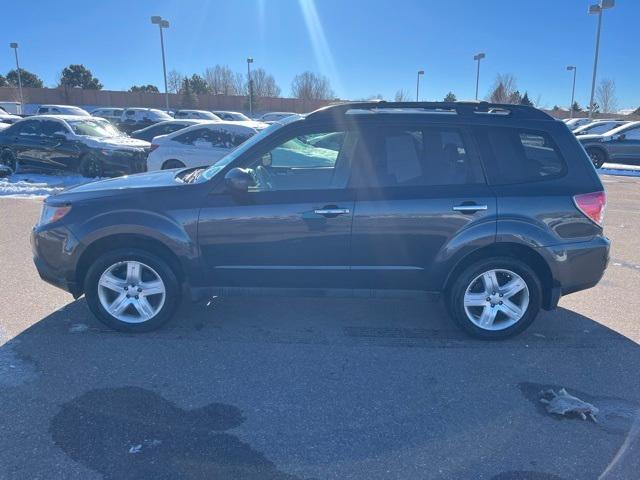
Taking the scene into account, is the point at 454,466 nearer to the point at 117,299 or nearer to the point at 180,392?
the point at 180,392

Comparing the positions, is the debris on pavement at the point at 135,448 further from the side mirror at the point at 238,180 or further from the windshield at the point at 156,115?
the windshield at the point at 156,115

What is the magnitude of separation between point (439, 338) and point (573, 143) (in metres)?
1.91

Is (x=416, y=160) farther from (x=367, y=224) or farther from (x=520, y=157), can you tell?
(x=520, y=157)

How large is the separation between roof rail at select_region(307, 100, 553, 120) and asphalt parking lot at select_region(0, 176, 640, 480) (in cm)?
182

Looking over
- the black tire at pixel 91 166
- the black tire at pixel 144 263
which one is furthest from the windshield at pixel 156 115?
the black tire at pixel 144 263

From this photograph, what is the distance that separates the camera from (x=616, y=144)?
59.3ft

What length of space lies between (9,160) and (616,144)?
19.1 metres

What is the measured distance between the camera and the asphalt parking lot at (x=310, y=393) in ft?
8.95

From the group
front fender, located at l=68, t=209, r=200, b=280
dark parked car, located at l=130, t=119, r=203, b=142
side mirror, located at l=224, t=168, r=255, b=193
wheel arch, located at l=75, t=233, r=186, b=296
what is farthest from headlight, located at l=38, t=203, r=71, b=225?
dark parked car, located at l=130, t=119, r=203, b=142

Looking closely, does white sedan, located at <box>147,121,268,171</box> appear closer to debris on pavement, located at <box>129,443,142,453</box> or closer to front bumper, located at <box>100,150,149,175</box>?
front bumper, located at <box>100,150,149,175</box>

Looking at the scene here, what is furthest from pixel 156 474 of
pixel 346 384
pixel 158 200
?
pixel 158 200

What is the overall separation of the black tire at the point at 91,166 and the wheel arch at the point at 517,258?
1024 centimetres

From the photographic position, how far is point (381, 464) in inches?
107

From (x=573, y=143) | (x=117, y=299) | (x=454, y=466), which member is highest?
(x=573, y=143)
